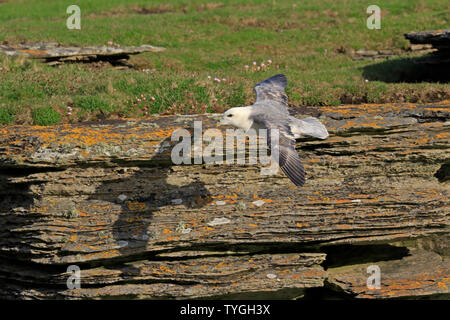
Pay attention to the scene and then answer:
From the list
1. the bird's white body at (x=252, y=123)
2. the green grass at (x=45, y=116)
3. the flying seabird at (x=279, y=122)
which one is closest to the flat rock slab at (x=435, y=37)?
the flying seabird at (x=279, y=122)

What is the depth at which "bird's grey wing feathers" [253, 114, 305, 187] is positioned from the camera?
8633mm

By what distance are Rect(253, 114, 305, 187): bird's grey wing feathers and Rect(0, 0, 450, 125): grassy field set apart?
485cm

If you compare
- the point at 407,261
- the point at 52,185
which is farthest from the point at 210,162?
the point at 407,261

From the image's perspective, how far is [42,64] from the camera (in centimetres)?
1823

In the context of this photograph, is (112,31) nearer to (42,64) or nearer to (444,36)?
(42,64)

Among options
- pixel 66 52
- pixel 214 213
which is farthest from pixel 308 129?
pixel 66 52

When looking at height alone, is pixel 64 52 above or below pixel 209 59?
below

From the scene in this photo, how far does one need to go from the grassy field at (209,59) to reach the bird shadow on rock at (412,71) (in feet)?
0.18

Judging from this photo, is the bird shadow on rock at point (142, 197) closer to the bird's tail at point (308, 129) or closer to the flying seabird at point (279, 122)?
the flying seabird at point (279, 122)

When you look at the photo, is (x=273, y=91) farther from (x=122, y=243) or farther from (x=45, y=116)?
(x=45, y=116)

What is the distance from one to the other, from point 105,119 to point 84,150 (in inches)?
86.4

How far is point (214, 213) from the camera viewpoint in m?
11.9

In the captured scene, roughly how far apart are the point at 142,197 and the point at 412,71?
12.9 m

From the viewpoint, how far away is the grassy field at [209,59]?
14.1m
